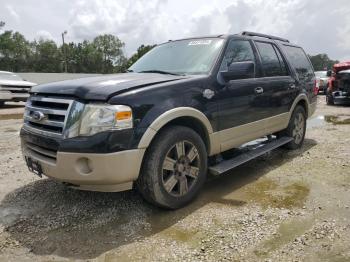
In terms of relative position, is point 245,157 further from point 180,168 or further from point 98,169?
point 98,169

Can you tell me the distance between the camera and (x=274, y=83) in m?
5.39

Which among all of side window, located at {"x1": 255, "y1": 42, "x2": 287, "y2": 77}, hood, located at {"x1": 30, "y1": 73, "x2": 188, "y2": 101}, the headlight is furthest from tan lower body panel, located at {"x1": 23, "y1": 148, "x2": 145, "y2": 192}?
side window, located at {"x1": 255, "y1": 42, "x2": 287, "y2": 77}

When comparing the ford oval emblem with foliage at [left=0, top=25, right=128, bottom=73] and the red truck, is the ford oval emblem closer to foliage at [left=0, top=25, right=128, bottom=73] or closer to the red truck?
the red truck

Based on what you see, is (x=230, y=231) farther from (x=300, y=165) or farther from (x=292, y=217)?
(x=300, y=165)

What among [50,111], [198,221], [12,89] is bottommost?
[198,221]

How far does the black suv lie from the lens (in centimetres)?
332

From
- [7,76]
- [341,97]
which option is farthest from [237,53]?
[7,76]

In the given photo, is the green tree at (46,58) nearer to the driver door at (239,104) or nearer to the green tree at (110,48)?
the green tree at (110,48)

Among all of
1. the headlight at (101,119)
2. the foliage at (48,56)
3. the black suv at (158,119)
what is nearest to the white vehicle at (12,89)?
the black suv at (158,119)

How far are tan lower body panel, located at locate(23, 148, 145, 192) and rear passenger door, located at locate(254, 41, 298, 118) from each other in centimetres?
222

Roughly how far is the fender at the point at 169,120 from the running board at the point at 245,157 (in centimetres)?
38

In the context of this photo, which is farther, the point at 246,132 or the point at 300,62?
the point at 300,62

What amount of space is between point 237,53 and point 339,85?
33.6 ft

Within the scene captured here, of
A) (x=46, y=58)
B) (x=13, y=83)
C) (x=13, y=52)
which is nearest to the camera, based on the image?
(x=13, y=83)
